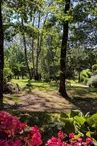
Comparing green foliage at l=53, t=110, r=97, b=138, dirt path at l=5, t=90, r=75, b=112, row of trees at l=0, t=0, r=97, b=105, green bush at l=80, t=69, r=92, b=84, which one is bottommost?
green bush at l=80, t=69, r=92, b=84

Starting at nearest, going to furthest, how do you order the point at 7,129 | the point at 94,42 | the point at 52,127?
1. the point at 7,129
2. the point at 52,127
3. the point at 94,42

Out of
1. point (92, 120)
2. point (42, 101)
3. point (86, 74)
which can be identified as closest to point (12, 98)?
point (42, 101)

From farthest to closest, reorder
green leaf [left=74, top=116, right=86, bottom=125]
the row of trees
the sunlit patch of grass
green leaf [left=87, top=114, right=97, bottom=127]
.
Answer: the sunlit patch of grass, the row of trees, green leaf [left=74, top=116, right=86, bottom=125], green leaf [left=87, top=114, right=97, bottom=127]

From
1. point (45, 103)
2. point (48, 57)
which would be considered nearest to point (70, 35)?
point (45, 103)

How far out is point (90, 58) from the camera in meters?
13.1

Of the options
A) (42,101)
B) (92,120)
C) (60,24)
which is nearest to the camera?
(92,120)

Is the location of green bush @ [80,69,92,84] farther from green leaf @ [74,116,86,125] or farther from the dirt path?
green leaf @ [74,116,86,125]

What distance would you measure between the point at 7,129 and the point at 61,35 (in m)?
10.6

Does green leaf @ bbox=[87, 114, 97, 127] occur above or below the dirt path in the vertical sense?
above

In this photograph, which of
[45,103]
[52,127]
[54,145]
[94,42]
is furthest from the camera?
[94,42]

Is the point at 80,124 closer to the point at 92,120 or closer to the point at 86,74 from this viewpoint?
the point at 92,120

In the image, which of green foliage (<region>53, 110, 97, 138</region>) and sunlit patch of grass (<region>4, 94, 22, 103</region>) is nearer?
green foliage (<region>53, 110, 97, 138</region>)

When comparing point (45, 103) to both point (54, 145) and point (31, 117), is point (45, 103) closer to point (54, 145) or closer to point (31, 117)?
point (31, 117)

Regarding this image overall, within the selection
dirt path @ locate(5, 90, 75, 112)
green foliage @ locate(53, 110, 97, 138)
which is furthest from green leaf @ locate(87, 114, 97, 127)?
dirt path @ locate(5, 90, 75, 112)
